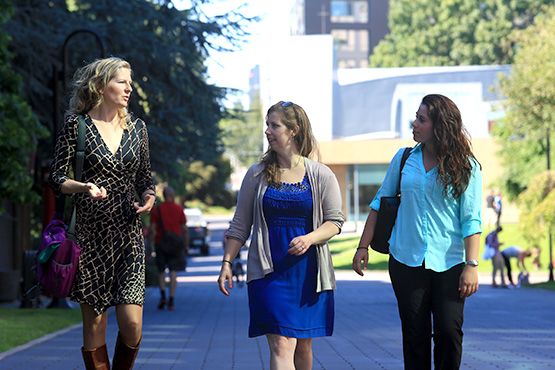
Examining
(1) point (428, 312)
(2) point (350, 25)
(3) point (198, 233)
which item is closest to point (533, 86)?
(3) point (198, 233)

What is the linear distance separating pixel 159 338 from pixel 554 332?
495 cm

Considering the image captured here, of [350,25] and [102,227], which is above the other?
[350,25]

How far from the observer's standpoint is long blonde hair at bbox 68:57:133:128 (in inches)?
201

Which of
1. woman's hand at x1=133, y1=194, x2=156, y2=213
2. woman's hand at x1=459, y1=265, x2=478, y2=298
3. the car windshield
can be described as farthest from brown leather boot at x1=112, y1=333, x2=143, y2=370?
the car windshield

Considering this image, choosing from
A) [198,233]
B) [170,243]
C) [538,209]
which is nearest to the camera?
[170,243]

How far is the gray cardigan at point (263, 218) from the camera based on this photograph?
523 cm

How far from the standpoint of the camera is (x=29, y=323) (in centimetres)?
1220

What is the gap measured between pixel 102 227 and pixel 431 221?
1.84m

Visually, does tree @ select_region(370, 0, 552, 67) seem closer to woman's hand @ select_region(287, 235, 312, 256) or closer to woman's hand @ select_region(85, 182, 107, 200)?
woman's hand @ select_region(287, 235, 312, 256)

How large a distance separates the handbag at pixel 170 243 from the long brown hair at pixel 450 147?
10.3 m

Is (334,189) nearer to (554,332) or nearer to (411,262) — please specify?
(411,262)

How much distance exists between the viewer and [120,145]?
5062mm

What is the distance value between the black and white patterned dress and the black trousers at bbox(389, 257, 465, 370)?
1.49 metres

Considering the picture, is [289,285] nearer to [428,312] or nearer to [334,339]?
[428,312]
